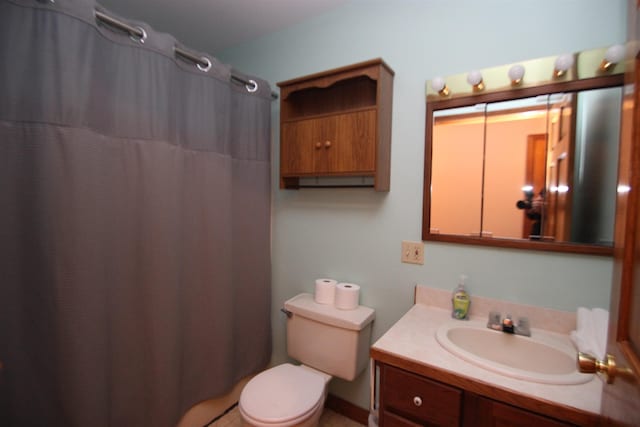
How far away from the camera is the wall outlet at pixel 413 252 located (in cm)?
153

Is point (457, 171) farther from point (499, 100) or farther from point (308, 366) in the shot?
point (308, 366)

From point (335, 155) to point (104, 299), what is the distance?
1.22 m

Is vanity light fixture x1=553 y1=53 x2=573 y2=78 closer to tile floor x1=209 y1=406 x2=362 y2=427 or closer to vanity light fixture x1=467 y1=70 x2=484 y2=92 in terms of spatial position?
vanity light fixture x1=467 y1=70 x2=484 y2=92

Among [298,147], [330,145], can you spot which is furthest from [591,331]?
[298,147]

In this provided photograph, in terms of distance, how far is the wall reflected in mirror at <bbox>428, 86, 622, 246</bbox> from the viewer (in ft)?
3.80

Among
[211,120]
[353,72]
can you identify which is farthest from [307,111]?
[211,120]

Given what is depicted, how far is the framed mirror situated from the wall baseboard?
3.67ft

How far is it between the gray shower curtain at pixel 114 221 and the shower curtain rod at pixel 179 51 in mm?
30

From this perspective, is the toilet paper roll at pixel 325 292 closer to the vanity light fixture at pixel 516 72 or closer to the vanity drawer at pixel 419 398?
the vanity drawer at pixel 419 398

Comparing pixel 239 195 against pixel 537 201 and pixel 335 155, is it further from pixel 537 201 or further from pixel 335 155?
pixel 537 201

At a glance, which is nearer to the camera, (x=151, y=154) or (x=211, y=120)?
(x=151, y=154)

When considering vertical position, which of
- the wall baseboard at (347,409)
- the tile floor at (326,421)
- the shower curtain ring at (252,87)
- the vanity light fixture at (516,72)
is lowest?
the tile floor at (326,421)

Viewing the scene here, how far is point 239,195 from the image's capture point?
182 cm

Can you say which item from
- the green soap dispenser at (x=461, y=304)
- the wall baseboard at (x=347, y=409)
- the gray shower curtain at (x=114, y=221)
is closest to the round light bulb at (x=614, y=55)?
the green soap dispenser at (x=461, y=304)
